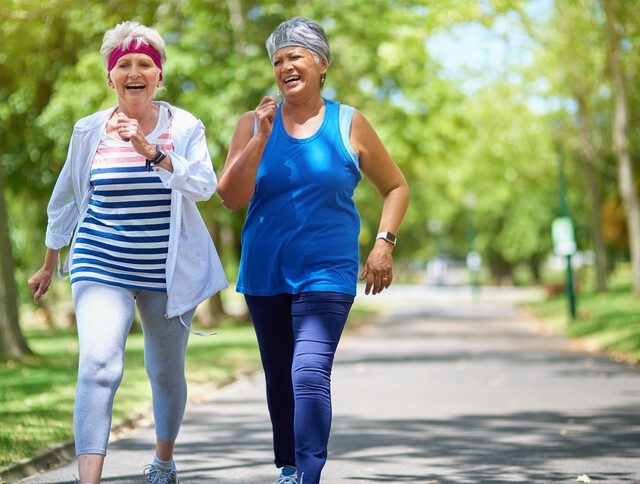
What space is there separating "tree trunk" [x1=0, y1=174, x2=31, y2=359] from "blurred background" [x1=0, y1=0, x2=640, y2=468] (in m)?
0.02

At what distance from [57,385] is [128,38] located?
6.93 m

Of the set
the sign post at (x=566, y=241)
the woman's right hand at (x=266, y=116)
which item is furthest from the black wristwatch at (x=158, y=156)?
the sign post at (x=566, y=241)

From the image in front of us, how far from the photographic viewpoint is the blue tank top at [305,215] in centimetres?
480

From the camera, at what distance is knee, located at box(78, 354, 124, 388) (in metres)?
4.69

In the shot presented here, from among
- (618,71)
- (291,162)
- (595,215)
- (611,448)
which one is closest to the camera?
(291,162)

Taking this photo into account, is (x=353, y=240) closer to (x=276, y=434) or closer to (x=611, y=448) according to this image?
(x=276, y=434)

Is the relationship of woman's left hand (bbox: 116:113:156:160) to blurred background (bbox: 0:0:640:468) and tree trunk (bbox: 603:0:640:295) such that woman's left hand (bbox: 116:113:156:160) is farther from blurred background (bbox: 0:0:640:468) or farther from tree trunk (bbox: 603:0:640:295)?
tree trunk (bbox: 603:0:640:295)

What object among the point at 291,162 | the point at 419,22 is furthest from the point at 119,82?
the point at 419,22

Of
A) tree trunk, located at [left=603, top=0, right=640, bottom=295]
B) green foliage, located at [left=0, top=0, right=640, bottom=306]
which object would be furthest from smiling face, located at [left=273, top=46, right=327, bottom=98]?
tree trunk, located at [left=603, top=0, right=640, bottom=295]

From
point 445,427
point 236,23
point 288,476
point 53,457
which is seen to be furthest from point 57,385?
point 236,23

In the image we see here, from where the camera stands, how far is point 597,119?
35562mm

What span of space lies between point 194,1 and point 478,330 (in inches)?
401

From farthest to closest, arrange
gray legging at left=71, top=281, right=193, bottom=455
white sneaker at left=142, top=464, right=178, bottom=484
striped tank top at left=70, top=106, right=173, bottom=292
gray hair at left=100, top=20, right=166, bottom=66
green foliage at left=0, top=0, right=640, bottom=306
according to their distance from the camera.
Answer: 1. green foliage at left=0, top=0, right=640, bottom=306
2. white sneaker at left=142, top=464, right=178, bottom=484
3. gray hair at left=100, top=20, right=166, bottom=66
4. striped tank top at left=70, top=106, right=173, bottom=292
5. gray legging at left=71, top=281, right=193, bottom=455

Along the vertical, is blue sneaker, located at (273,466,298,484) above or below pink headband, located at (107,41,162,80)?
below
